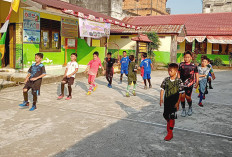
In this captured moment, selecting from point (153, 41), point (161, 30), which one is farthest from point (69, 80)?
point (161, 30)

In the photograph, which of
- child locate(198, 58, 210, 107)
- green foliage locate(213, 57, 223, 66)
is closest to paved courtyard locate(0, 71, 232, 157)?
child locate(198, 58, 210, 107)

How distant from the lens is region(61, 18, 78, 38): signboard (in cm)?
1411

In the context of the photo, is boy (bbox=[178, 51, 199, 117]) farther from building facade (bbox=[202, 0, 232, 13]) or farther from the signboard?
building facade (bbox=[202, 0, 232, 13])

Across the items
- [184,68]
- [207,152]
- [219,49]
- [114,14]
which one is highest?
[114,14]

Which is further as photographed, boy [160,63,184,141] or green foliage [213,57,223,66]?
green foliage [213,57,223,66]

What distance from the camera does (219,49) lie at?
23281 mm

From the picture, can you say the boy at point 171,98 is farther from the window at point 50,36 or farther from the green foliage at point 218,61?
the green foliage at point 218,61

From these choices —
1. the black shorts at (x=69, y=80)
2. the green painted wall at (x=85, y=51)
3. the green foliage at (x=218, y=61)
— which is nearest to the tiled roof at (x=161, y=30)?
the green foliage at (x=218, y=61)

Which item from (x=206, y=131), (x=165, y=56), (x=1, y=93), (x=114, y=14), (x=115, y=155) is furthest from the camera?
(x=114, y=14)

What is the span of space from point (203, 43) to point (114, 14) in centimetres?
924

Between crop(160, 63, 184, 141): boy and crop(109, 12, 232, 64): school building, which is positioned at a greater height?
crop(109, 12, 232, 64): school building

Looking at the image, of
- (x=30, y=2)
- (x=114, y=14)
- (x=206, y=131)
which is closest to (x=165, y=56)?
(x=114, y=14)

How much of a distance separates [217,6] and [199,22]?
15.2 metres

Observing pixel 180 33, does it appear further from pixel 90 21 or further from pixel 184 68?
pixel 184 68
